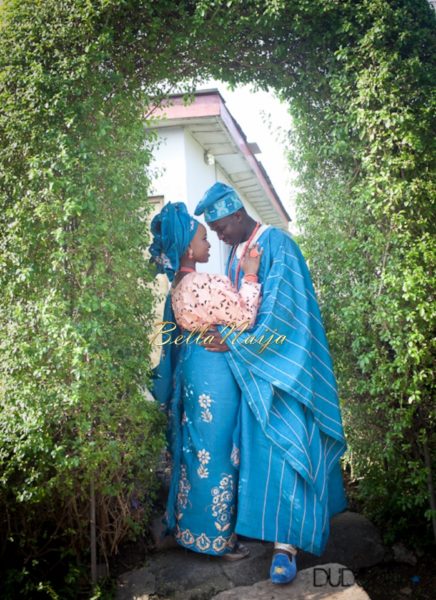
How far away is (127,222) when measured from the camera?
2953 millimetres

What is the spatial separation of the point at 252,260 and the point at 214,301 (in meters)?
0.35

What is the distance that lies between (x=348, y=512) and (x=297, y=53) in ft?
10.5

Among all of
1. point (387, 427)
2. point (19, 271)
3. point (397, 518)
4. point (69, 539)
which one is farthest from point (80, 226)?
point (397, 518)

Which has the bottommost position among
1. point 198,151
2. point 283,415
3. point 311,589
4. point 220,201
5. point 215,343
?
point 311,589

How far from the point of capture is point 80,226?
2.78m

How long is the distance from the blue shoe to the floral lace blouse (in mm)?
1289

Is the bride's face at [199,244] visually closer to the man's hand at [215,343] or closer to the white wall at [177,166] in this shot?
the man's hand at [215,343]

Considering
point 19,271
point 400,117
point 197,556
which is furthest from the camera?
point 197,556

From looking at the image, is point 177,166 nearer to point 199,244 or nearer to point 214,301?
point 199,244

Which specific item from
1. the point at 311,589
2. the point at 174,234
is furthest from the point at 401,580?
the point at 174,234

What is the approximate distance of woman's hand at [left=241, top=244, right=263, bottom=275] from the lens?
311 centimetres

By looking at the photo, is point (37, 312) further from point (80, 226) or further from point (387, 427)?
point (387, 427)

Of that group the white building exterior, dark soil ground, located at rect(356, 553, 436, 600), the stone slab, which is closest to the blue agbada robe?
the stone slab

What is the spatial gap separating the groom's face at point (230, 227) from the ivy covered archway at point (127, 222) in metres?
0.49
